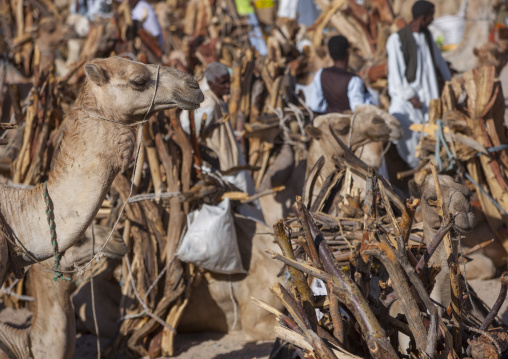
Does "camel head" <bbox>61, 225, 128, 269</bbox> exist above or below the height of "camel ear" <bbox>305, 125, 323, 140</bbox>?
below

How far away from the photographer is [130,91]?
10.5 feet

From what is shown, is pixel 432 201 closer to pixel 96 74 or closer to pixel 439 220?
pixel 439 220

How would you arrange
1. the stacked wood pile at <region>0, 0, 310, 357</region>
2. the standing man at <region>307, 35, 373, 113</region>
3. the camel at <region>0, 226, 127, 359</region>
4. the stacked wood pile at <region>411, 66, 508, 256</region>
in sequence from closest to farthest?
the camel at <region>0, 226, 127, 359</region>, the stacked wood pile at <region>0, 0, 310, 357</region>, the stacked wood pile at <region>411, 66, 508, 256</region>, the standing man at <region>307, 35, 373, 113</region>

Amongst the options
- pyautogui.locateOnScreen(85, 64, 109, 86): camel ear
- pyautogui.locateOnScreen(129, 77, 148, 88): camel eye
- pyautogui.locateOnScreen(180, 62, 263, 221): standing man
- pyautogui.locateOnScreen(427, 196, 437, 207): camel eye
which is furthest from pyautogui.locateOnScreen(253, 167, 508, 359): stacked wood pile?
pyautogui.locateOnScreen(180, 62, 263, 221): standing man

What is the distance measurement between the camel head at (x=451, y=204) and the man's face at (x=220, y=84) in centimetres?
332

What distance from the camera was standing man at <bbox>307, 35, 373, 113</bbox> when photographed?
6.82 m

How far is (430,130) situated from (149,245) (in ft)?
→ 8.45

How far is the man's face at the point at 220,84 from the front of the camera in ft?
21.1

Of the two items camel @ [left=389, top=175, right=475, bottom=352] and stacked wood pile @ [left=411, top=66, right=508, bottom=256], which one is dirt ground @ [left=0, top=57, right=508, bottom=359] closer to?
stacked wood pile @ [left=411, top=66, right=508, bottom=256]

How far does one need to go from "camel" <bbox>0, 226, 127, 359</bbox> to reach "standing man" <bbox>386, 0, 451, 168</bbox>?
160 inches

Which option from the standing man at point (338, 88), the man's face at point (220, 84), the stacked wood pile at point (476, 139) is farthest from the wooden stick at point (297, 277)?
the standing man at point (338, 88)

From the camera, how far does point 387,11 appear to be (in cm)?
1162

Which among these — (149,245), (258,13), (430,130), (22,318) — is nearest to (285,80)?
(430,130)

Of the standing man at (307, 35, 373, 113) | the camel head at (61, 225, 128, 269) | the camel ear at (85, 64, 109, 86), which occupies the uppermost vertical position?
the camel ear at (85, 64, 109, 86)
